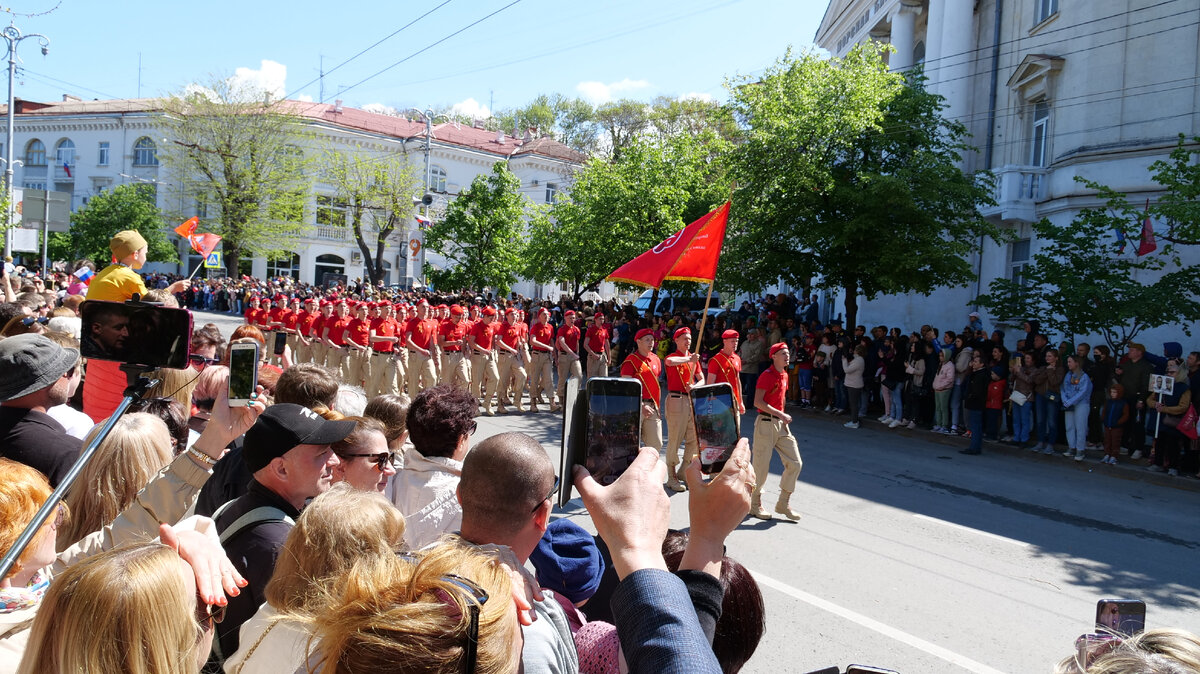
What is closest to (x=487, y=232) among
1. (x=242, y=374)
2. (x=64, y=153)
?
(x=242, y=374)

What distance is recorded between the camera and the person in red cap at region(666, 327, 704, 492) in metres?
9.68

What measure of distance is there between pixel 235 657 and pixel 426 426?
186cm

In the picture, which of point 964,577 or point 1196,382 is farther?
point 1196,382

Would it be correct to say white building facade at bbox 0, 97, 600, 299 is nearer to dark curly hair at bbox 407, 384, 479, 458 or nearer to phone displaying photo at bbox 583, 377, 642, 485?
dark curly hair at bbox 407, 384, 479, 458

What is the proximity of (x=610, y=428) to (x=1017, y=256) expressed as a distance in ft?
70.2

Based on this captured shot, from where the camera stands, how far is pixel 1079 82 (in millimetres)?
18781

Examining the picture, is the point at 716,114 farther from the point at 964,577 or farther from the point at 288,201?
the point at 288,201

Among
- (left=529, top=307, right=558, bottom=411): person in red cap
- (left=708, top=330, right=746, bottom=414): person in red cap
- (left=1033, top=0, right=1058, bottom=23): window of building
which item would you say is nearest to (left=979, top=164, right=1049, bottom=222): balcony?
(left=1033, top=0, right=1058, bottom=23): window of building

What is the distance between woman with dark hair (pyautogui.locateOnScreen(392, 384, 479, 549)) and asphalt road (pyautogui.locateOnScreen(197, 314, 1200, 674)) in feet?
7.55

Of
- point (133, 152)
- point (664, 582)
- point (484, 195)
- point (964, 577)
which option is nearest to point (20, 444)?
point (664, 582)

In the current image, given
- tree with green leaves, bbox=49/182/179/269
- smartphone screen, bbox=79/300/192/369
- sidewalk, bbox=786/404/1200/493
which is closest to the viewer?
smartphone screen, bbox=79/300/192/369

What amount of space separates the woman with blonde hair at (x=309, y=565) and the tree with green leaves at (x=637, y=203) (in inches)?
808

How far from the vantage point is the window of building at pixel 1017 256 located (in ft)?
67.3

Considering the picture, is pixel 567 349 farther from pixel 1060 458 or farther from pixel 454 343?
pixel 1060 458
